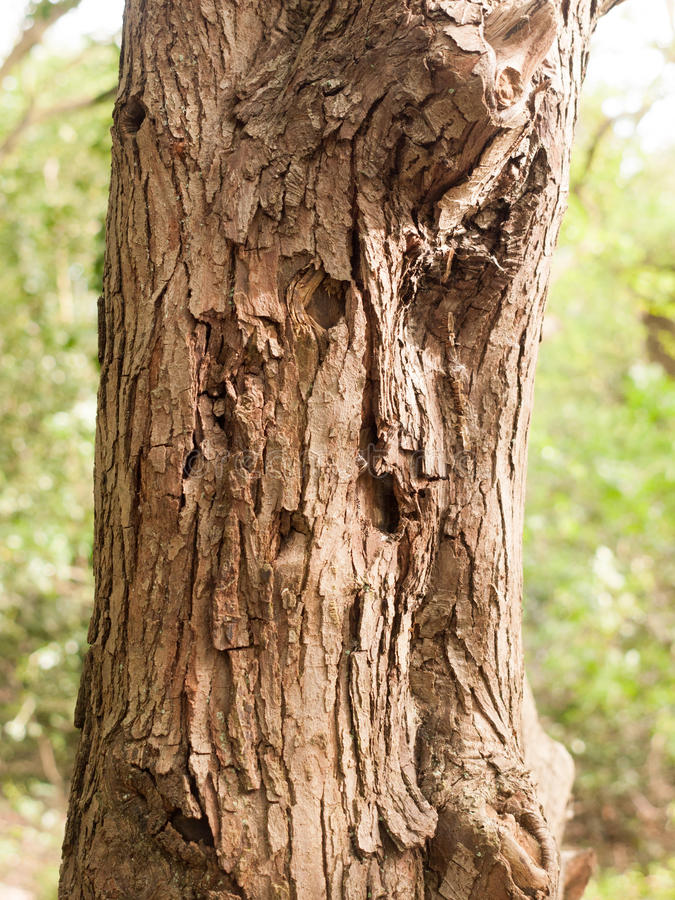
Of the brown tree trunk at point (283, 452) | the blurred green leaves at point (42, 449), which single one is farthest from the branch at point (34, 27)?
the brown tree trunk at point (283, 452)

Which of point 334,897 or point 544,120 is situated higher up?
point 544,120

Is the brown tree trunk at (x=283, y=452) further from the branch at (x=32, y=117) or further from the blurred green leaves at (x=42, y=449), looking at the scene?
the branch at (x=32, y=117)

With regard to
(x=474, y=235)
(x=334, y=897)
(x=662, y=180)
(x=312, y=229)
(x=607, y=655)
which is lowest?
(x=334, y=897)

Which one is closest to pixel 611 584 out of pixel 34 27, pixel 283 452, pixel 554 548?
pixel 554 548

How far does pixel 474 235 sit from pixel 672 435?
5.09m

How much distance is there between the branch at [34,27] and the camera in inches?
168

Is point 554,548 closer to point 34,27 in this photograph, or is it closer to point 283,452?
point 34,27

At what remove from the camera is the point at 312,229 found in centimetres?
153

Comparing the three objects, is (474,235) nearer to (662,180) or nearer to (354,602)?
(354,602)

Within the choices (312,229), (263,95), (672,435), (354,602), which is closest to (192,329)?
(312,229)

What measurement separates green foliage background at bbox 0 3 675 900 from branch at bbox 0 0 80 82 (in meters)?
0.50

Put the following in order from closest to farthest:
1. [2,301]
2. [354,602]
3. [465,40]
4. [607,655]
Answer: [465,40] → [354,602] → [607,655] → [2,301]

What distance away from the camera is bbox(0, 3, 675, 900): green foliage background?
5871mm

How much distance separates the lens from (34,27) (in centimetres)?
469
